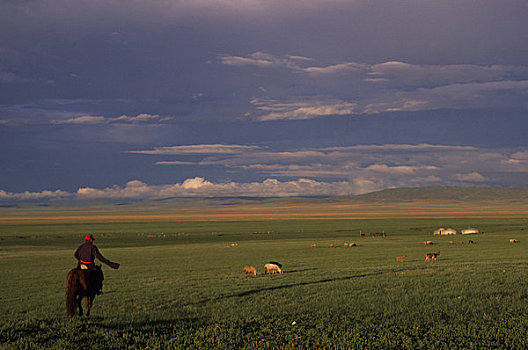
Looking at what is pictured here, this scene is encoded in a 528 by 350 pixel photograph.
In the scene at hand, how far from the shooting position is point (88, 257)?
47.9 feet

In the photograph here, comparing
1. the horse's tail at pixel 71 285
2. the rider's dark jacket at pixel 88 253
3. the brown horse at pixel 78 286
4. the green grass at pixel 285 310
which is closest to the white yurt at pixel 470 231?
the green grass at pixel 285 310

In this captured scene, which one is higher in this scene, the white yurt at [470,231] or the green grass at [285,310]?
the green grass at [285,310]

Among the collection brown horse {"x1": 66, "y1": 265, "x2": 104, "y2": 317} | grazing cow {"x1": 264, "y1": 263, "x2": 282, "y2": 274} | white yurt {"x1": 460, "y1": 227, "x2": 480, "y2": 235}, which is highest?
brown horse {"x1": 66, "y1": 265, "x2": 104, "y2": 317}

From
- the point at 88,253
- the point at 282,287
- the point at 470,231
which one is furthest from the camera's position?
the point at 470,231

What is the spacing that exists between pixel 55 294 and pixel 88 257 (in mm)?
9057

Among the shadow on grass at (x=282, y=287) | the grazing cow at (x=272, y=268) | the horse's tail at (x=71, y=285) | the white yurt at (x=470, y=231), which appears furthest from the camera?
the white yurt at (x=470, y=231)

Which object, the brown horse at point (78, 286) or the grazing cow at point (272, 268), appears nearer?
the brown horse at point (78, 286)

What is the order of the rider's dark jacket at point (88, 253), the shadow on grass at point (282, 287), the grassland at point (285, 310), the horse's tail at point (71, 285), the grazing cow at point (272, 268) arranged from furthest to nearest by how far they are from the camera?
1. the grazing cow at point (272, 268)
2. the shadow on grass at point (282, 287)
3. the rider's dark jacket at point (88, 253)
4. the horse's tail at point (71, 285)
5. the grassland at point (285, 310)

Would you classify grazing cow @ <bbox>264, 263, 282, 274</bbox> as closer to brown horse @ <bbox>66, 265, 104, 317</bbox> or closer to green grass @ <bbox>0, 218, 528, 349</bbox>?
green grass @ <bbox>0, 218, 528, 349</bbox>

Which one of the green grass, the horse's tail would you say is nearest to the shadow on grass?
the green grass

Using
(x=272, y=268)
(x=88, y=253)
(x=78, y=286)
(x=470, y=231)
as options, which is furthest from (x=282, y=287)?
(x=470, y=231)

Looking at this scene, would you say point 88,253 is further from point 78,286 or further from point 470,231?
point 470,231

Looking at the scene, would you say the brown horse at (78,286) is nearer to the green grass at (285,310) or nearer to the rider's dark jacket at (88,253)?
the rider's dark jacket at (88,253)

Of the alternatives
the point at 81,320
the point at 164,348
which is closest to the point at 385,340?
the point at 164,348
